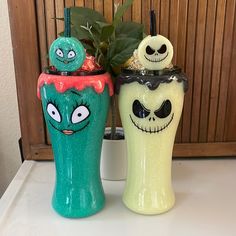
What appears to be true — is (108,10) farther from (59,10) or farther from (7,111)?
(7,111)

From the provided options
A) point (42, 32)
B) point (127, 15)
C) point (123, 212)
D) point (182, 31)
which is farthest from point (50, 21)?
point (123, 212)

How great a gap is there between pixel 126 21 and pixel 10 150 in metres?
0.41

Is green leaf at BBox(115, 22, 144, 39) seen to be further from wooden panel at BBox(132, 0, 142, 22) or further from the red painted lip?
the red painted lip

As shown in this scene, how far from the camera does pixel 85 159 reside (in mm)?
419

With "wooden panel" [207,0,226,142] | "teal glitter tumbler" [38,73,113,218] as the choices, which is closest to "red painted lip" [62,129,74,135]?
"teal glitter tumbler" [38,73,113,218]

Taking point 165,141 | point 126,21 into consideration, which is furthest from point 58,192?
point 126,21

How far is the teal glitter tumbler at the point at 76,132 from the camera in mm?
382

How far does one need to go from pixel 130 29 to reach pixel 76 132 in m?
0.21

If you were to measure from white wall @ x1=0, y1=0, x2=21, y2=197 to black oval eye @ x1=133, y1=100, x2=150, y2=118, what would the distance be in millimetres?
376

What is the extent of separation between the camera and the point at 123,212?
440 millimetres

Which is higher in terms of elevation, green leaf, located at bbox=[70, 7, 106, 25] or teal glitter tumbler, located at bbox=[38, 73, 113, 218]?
green leaf, located at bbox=[70, 7, 106, 25]

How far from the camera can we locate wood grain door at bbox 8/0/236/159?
54 centimetres

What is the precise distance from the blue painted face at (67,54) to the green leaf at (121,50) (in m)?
0.08

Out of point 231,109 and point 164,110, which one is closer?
point 164,110
